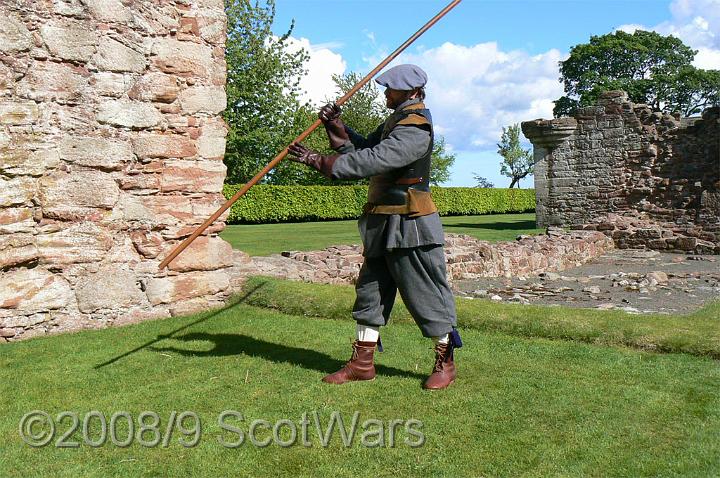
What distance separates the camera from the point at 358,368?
14.1ft

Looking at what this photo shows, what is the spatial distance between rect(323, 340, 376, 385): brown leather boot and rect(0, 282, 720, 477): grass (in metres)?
0.09

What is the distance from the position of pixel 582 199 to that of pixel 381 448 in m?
19.5

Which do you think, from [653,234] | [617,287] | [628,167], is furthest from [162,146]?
[628,167]

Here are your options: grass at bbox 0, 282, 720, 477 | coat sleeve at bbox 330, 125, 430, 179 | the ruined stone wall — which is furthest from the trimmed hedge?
coat sleeve at bbox 330, 125, 430, 179

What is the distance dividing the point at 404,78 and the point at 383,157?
2.05 feet

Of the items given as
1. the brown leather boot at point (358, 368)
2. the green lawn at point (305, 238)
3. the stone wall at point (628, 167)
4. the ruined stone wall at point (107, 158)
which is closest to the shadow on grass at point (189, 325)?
the ruined stone wall at point (107, 158)

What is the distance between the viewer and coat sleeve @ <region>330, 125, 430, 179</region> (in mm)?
4035

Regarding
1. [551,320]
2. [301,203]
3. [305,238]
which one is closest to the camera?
[551,320]

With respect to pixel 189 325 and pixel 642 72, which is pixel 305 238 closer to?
pixel 189 325

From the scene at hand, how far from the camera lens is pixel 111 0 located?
595cm

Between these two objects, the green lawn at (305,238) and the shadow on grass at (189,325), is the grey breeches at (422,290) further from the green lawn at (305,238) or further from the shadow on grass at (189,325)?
the green lawn at (305,238)

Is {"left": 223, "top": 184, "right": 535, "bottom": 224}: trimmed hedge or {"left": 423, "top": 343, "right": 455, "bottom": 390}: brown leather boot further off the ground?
{"left": 223, "top": 184, "right": 535, "bottom": 224}: trimmed hedge

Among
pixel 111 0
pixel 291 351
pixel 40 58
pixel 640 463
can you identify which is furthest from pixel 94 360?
pixel 640 463

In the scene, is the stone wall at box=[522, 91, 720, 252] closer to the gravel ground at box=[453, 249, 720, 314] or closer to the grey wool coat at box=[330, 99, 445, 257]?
the gravel ground at box=[453, 249, 720, 314]
